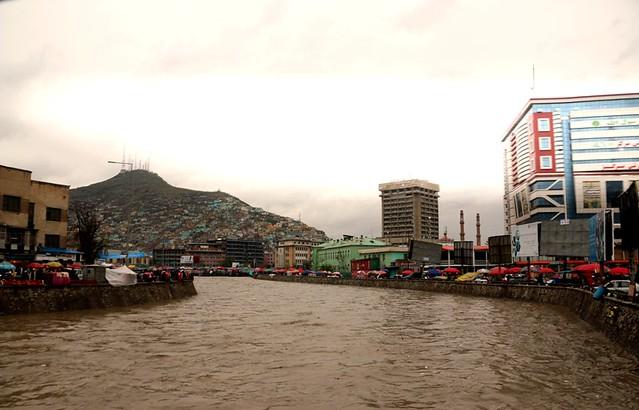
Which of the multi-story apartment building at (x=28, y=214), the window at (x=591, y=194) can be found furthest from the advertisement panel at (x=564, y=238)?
the window at (x=591, y=194)

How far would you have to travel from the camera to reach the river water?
38.8ft

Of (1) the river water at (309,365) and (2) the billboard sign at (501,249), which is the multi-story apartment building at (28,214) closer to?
(1) the river water at (309,365)

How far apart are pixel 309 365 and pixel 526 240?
40.0 m

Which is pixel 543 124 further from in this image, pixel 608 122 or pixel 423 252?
pixel 423 252

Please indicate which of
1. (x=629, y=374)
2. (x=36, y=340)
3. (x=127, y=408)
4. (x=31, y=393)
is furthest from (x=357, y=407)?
(x=36, y=340)

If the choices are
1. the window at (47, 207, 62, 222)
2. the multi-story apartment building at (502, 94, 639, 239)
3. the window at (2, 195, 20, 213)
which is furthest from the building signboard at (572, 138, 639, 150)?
the window at (2, 195, 20, 213)

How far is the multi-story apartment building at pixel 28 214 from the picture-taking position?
163 feet

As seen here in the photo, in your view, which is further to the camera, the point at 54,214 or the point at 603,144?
the point at 603,144

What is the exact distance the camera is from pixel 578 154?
127 meters

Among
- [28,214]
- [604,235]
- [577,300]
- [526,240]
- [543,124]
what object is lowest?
[577,300]

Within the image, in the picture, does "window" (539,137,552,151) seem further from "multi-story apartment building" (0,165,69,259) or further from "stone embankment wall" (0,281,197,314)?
"multi-story apartment building" (0,165,69,259)

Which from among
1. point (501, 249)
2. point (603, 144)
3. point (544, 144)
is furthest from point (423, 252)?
point (603, 144)

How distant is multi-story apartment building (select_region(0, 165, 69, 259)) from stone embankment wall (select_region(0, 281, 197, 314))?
1524cm

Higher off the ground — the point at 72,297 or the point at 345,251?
the point at 345,251
